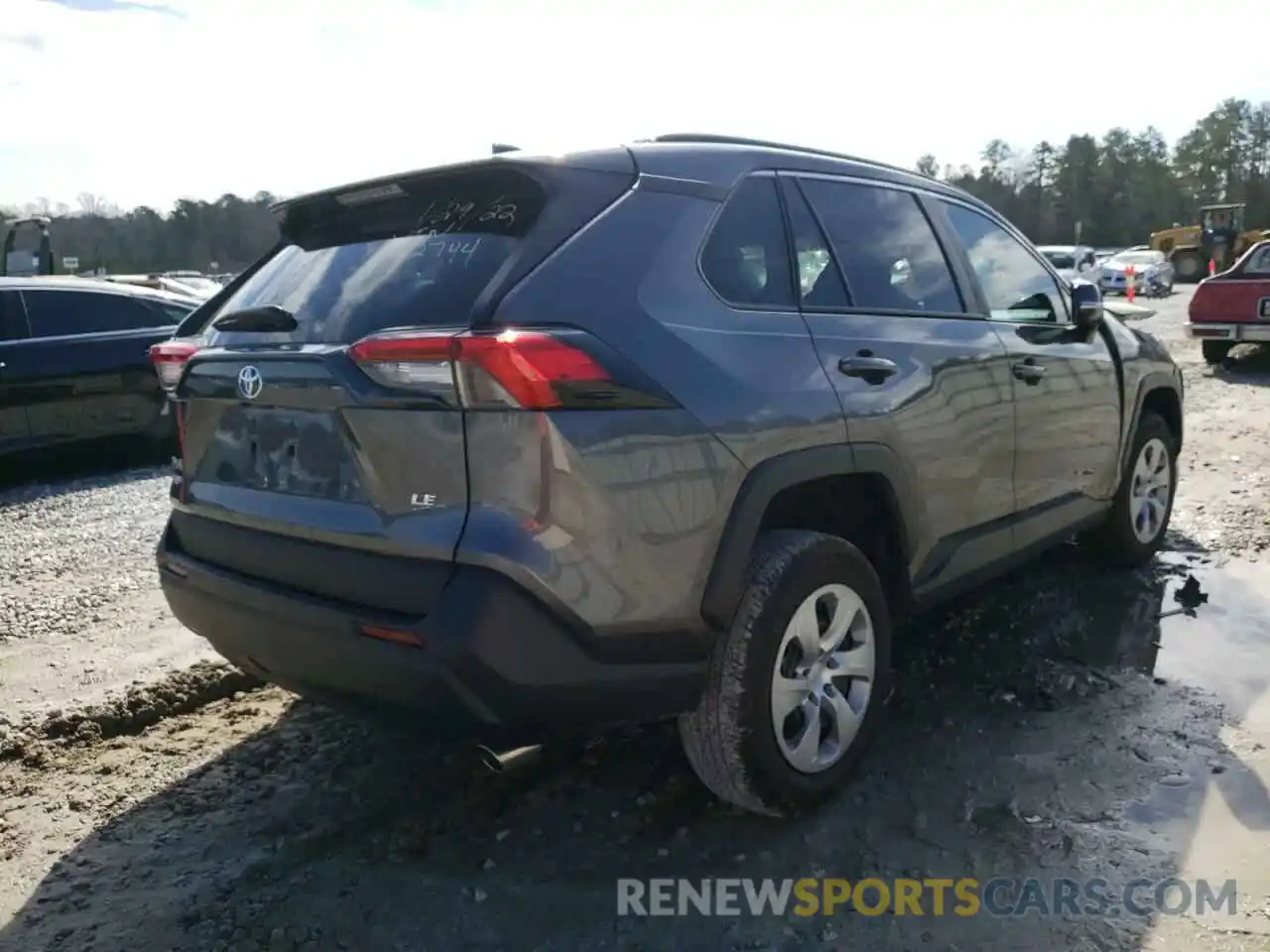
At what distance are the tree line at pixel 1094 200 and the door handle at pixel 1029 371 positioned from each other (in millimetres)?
61825

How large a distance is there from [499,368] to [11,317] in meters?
6.82

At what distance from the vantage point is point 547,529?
219 centimetres

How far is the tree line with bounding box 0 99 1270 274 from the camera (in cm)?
6253

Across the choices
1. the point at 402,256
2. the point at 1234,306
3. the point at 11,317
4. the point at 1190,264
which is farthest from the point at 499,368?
the point at 1190,264

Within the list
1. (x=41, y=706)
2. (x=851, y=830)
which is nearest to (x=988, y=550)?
(x=851, y=830)

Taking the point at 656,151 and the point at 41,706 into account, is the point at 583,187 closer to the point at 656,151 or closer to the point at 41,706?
the point at 656,151

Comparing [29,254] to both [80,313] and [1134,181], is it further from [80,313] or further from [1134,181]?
[1134,181]

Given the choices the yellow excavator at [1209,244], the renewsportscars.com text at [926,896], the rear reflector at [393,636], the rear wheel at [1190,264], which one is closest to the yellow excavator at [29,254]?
the rear reflector at [393,636]

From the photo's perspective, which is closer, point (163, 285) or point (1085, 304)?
point (1085, 304)

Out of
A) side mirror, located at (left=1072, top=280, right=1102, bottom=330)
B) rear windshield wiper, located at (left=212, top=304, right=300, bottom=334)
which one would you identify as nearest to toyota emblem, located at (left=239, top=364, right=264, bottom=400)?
rear windshield wiper, located at (left=212, top=304, right=300, bottom=334)

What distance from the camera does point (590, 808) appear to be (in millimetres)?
2889

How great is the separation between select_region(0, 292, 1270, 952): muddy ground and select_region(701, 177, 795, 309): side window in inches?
57.4

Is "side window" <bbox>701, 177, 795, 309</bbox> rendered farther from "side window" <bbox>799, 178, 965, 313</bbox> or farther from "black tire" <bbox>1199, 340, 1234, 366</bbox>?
"black tire" <bbox>1199, 340, 1234, 366</bbox>

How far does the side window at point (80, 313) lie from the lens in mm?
7496
